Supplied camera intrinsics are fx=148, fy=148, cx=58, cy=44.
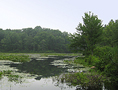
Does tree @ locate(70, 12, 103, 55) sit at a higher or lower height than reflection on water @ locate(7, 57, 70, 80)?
higher

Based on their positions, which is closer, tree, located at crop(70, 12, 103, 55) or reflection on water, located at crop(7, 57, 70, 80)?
reflection on water, located at crop(7, 57, 70, 80)

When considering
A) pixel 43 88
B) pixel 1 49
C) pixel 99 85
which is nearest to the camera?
pixel 43 88

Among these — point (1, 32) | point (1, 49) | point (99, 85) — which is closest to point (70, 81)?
point (99, 85)

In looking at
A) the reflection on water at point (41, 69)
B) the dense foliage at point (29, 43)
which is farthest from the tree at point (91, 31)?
the dense foliage at point (29, 43)

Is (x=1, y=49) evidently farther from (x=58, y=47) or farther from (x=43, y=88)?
(x=43, y=88)

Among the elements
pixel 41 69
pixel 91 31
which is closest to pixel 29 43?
pixel 91 31

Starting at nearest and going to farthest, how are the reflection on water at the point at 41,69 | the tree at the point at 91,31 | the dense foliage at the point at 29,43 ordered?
the reflection on water at the point at 41,69 < the tree at the point at 91,31 < the dense foliage at the point at 29,43

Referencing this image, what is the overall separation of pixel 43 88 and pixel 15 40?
98578mm

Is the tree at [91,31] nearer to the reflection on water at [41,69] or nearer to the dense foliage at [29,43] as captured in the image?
the reflection on water at [41,69]

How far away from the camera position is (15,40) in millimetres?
104562

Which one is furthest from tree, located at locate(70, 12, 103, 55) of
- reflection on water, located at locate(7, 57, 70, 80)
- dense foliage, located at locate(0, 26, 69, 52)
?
dense foliage, located at locate(0, 26, 69, 52)

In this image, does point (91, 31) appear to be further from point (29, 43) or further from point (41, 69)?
point (29, 43)

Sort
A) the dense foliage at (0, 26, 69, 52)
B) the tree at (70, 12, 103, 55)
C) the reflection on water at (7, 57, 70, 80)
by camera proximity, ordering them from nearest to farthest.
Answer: the reflection on water at (7, 57, 70, 80)
the tree at (70, 12, 103, 55)
the dense foliage at (0, 26, 69, 52)

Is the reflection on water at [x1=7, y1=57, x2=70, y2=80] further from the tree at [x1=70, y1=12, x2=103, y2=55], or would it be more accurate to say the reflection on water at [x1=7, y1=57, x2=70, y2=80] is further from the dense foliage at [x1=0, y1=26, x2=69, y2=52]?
the dense foliage at [x1=0, y1=26, x2=69, y2=52]
